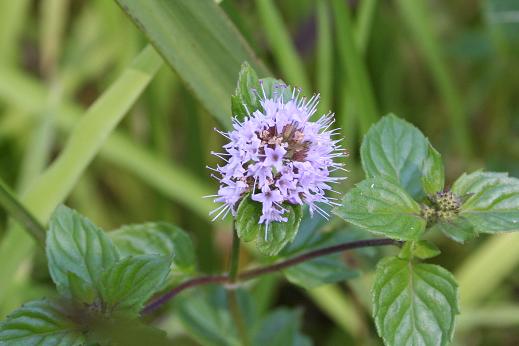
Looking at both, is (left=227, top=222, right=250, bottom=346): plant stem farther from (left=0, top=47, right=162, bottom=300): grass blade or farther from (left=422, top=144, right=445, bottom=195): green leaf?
(left=0, top=47, right=162, bottom=300): grass blade

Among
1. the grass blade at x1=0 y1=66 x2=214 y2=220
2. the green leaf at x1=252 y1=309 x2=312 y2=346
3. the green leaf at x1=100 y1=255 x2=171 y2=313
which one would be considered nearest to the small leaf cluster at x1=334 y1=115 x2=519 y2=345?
the green leaf at x1=100 y1=255 x2=171 y2=313

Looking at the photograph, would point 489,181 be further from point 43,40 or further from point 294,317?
point 43,40

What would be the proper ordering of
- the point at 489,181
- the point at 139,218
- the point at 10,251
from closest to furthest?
1. the point at 489,181
2. the point at 10,251
3. the point at 139,218

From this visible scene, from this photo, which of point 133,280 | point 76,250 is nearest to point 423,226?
point 133,280

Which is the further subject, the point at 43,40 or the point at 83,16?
the point at 83,16

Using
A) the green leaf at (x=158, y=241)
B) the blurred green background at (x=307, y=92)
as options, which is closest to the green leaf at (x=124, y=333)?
the green leaf at (x=158, y=241)

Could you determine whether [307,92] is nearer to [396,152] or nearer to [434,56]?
[434,56]

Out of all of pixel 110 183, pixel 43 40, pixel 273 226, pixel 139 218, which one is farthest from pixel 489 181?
pixel 43 40
